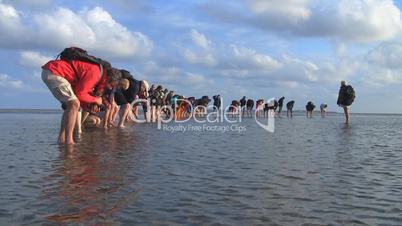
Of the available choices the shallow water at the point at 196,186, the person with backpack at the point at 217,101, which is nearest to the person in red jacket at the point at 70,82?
the shallow water at the point at 196,186

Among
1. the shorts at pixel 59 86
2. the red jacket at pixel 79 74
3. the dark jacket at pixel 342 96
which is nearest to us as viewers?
the shorts at pixel 59 86

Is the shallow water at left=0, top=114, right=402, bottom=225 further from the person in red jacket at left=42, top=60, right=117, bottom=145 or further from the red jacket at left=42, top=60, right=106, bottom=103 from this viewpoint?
the red jacket at left=42, top=60, right=106, bottom=103

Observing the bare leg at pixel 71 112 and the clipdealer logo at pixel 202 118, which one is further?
the clipdealer logo at pixel 202 118

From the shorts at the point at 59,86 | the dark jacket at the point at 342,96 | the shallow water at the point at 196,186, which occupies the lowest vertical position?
the shallow water at the point at 196,186

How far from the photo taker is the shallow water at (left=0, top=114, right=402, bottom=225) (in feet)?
14.4

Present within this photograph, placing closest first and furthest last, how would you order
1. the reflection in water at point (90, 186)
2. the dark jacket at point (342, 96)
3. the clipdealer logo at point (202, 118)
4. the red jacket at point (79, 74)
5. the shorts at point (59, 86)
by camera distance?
1. the reflection in water at point (90, 186)
2. the shorts at point (59, 86)
3. the red jacket at point (79, 74)
4. the clipdealer logo at point (202, 118)
5. the dark jacket at point (342, 96)

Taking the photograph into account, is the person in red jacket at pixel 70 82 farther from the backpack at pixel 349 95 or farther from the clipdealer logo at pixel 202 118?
the backpack at pixel 349 95

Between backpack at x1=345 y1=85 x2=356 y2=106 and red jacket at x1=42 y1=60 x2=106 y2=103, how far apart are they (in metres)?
15.4

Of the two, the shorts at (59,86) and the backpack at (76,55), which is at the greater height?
the backpack at (76,55)

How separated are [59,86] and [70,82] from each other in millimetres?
370

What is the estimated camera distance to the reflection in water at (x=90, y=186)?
4352 millimetres

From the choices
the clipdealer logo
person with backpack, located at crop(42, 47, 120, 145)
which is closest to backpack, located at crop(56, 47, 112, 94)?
person with backpack, located at crop(42, 47, 120, 145)

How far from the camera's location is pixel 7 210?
4.43 metres

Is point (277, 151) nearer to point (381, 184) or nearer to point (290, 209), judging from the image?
point (381, 184)
